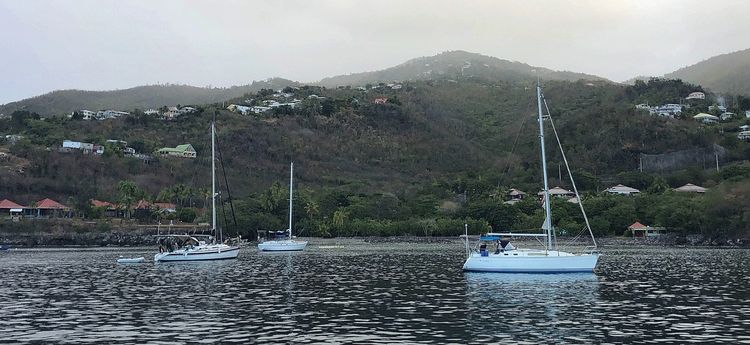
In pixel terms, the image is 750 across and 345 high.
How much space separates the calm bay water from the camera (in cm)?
2542

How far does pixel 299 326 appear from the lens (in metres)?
27.7

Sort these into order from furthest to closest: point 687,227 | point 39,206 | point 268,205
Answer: point 268,205
point 39,206
point 687,227

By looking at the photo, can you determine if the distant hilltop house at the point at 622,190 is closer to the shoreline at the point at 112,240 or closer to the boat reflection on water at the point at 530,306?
the shoreline at the point at 112,240

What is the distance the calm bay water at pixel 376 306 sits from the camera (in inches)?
1001

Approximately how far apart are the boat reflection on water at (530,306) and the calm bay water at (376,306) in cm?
8

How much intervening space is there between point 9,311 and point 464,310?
22.6m

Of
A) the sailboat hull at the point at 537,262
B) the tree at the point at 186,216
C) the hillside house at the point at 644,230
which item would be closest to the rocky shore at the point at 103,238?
the hillside house at the point at 644,230

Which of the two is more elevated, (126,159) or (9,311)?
(126,159)

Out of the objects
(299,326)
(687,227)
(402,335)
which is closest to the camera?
(402,335)

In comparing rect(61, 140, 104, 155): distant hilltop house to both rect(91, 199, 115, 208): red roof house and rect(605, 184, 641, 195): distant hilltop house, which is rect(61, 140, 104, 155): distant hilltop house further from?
rect(605, 184, 641, 195): distant hilltop house

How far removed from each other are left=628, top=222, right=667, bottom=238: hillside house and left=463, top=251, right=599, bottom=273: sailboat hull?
82.2 m

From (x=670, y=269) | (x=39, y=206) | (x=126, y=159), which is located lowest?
(x=670, y=269)

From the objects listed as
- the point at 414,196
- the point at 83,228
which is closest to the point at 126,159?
the point at 83,228

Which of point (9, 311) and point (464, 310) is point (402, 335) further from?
point (9, 311)
